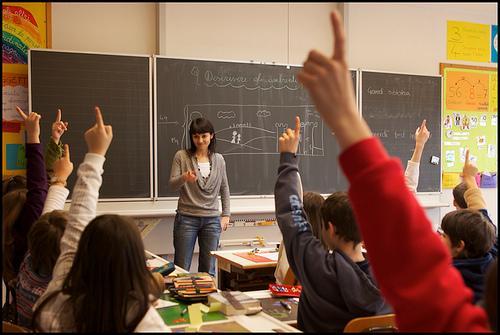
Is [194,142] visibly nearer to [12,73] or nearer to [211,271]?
[211,271]

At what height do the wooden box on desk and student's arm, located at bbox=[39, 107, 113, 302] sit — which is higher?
student's arm, located at bbox=[39, 107, 113, 302]

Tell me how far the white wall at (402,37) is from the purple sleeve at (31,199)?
13.4 ft

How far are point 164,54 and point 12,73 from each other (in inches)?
52.2

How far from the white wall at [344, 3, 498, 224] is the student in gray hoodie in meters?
4.04

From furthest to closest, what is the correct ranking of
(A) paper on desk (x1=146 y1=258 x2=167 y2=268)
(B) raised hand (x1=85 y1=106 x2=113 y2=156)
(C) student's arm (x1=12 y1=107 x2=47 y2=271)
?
(A) paper on desk (x1=146 y1=258 x2=167 y2=268) < (C) student's arm (x1=12 y1=107 x2=47 y2=271) < (B) raised hand (x1=85 y1=106 x2=113 y2=156)

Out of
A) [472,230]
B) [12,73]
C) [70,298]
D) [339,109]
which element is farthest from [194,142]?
[339,109]

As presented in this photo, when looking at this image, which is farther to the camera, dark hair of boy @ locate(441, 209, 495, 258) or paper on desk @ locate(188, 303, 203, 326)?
dark hair of boy @ locate(441, 209, 495, 258)

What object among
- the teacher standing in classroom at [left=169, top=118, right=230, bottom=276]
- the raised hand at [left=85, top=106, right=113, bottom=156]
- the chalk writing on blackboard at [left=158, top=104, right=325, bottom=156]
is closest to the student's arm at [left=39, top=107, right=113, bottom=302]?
the raised hand at [left=85, top=106, right=113, bottom=156]

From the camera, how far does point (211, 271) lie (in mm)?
4539

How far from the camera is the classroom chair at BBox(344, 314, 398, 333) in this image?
1.68 metres

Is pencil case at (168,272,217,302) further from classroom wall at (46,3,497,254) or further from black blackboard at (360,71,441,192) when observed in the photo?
black blackboard at (360,71,441,192)

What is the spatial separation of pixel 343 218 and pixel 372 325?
0.40 m

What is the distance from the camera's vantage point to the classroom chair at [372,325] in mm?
1678

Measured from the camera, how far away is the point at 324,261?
1775 mm
